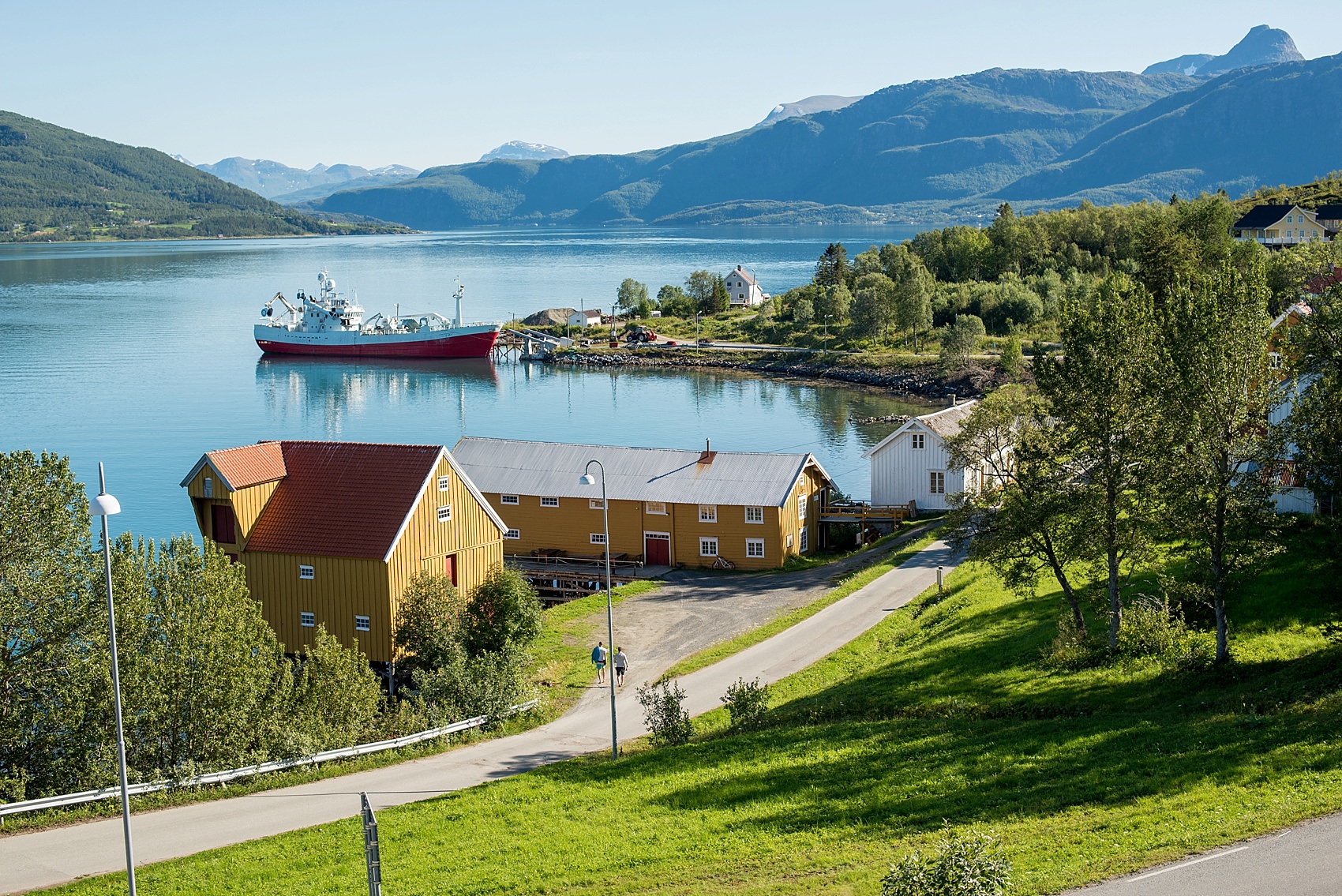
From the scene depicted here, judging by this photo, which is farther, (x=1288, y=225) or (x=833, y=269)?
(x=833, y=269)

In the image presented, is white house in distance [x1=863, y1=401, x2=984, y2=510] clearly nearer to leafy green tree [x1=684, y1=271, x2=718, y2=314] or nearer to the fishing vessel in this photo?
the fishing vessel

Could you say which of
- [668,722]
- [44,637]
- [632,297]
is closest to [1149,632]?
[668,722]

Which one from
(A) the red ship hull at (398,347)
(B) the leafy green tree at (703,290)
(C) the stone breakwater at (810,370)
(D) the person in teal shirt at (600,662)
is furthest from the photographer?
(B) the leafy green tree at (703,290)

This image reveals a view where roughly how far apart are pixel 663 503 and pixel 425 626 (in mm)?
13323

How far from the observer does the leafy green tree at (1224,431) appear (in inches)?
749

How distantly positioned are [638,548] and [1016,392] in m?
17.1

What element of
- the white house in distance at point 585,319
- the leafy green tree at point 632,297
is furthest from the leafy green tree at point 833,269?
the white house in distance at point 585,319

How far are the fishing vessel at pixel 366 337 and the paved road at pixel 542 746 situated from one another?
89225 millimetres

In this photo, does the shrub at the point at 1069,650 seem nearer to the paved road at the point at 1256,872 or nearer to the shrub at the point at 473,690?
the paved road at the point at 1256,872

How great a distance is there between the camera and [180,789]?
1850 centimetres

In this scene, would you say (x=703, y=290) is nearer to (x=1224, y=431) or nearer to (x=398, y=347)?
(x=398, y=347)

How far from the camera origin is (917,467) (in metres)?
45.6

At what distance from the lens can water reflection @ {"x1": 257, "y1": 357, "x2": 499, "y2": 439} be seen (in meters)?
90.6

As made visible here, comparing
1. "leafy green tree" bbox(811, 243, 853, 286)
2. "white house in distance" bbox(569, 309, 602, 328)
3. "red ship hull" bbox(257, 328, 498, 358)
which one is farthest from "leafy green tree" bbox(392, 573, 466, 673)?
"leafy green tree" bbox(811, 243, 853, 286)
